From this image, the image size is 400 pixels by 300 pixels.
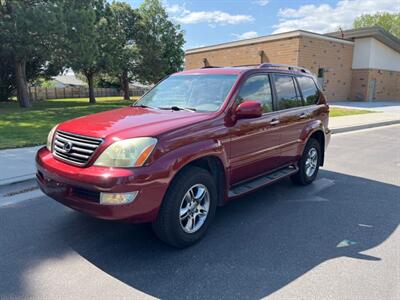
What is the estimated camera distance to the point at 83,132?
11.3 ft

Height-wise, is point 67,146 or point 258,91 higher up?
point 258,91

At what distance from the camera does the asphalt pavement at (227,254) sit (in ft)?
9.32

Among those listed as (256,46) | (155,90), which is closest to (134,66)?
(256,46)

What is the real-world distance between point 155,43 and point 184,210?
35.5 metres

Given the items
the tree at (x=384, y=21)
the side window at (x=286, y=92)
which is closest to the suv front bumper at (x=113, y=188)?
the side window at (x=286, y=92)

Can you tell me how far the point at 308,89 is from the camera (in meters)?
5.78

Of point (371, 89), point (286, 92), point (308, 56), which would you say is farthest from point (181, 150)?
point (371, 89)

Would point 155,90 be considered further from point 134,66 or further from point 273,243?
point 134,66

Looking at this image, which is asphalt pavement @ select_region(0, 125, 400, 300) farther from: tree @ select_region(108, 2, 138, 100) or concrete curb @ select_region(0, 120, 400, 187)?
tree @ select_region(108, 2, 138, 100)

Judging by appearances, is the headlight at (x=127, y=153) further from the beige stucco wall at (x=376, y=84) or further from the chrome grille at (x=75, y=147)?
the beige stucco wall at (x=376, y=84)

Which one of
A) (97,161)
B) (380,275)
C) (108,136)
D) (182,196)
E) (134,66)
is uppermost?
(134,66)

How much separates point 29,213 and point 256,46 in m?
26.7

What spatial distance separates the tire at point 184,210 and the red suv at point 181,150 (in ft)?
0.03

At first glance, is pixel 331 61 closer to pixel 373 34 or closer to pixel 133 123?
pixel 373 34
